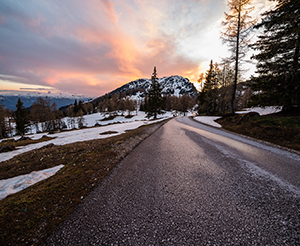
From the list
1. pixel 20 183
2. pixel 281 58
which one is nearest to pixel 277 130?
pixel 281 58

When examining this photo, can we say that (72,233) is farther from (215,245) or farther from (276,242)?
(276,242)

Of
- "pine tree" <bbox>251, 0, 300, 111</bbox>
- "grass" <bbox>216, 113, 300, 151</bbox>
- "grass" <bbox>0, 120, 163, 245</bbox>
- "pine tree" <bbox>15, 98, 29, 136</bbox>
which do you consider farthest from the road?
"pine tree" <bbox>15, 98, 29, 136</bbox>

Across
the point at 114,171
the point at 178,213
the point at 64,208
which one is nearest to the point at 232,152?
the point at 178,213

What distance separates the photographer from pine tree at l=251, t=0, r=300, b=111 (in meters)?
10.8

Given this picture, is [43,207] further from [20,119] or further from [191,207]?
[20,119]

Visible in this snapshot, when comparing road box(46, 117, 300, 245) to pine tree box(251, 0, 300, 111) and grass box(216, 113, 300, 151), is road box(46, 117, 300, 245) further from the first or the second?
pine tree box(251, 0, 300, 111)

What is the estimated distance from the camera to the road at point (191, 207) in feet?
7.22

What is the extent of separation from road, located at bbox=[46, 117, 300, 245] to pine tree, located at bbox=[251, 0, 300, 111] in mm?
10640

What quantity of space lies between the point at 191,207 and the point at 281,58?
17.7 meters

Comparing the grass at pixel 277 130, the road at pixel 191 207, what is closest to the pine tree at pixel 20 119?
the road at pixel 191 207

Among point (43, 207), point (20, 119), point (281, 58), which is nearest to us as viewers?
point (43, 207)

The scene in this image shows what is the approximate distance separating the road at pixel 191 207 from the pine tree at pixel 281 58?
10.6m

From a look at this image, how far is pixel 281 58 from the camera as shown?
38.8ft

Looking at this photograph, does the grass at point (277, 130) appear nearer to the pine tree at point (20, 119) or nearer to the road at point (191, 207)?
the road at point (191, 207)
